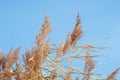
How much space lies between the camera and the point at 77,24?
2.29 meters

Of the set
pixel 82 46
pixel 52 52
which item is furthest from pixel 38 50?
pixel 82 46

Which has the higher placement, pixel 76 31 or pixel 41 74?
pixel 76 31

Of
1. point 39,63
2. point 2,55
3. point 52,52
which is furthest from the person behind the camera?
point 52,52

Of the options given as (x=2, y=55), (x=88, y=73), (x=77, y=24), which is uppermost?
(x=77, y=24)

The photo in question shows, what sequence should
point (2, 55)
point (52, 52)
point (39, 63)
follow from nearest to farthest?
point (39, 63) → point (2, 55) → point (52, 52)

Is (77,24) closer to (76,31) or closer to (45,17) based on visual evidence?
(76,31)

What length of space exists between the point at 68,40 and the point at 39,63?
1.37ft

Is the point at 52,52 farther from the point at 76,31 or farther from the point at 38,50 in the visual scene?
the point at 38,50

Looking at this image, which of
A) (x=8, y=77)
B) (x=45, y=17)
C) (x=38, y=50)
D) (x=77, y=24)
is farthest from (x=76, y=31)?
(x=8, y=77)

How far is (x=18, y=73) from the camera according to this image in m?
2.30

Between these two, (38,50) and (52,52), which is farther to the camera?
(52,52)

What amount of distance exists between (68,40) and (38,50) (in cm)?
39

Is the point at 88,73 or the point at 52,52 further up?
the point at 52,52

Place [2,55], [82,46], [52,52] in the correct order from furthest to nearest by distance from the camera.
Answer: [82,46], [52,52], [2,55]
